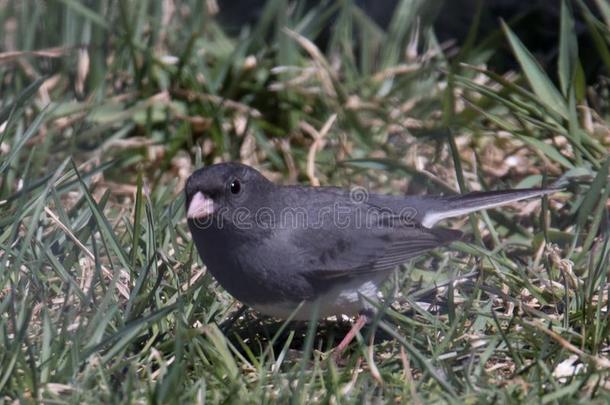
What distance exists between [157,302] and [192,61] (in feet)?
6.46

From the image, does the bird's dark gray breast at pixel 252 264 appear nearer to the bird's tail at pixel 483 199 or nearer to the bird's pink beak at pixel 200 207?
the bird's pink beak at pixel 200 207

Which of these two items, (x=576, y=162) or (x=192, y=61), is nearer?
(x=576, y=162)

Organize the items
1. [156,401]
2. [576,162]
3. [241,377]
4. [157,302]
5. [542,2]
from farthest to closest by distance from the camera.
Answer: [542,2], [576,162], [157,302], [241,377], [156,401]

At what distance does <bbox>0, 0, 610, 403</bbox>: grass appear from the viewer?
253 cm

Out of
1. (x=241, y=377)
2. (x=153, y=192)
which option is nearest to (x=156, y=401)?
(x=241, y=377)

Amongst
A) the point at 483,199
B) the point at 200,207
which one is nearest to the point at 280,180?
the point at 483,199

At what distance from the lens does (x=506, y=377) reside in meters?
2.63

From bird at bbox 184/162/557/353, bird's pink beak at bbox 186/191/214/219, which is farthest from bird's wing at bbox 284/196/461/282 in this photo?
bird's pink beak at bbox 186/191/214/219

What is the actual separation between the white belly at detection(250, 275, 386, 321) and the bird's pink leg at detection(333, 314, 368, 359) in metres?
0.03

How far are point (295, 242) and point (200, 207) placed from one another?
329 mm

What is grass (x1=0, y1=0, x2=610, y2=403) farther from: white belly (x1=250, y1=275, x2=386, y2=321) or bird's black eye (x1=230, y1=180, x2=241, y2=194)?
bird's black eye (x1=230, y1=180, x2=241, y2=194)

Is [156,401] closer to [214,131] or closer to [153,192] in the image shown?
[153,192]

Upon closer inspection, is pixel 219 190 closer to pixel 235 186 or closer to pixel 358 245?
pixel 235 186

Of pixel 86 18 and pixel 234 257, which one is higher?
pixel 86 18
